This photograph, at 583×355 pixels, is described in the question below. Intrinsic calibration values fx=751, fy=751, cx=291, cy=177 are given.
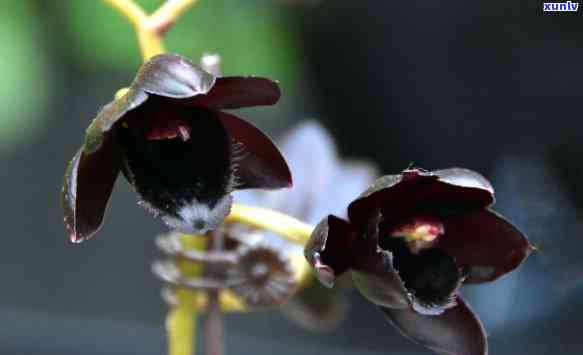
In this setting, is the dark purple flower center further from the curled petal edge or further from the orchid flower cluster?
the curled petal edge

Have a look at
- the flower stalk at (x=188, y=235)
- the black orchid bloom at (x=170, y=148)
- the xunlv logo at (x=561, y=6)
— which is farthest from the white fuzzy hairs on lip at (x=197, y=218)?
the xunlv logo at (x=561, y=6)

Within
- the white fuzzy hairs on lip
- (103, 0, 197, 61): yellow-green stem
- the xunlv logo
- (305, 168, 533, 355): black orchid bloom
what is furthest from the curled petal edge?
the xunlv logo

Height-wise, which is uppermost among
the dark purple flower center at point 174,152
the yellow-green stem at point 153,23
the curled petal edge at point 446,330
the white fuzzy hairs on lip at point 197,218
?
the yellow-green stem at point 153,23

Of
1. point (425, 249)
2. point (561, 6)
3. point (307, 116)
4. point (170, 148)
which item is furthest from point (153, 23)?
point (307, 116)

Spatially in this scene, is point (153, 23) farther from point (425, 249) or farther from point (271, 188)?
point (425, 249)

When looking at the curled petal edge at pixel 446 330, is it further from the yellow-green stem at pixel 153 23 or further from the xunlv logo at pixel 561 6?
the xunlv logo at pixel 561 6

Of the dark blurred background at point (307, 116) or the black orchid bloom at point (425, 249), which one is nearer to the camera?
the black orchid bloom at point (425, 249)

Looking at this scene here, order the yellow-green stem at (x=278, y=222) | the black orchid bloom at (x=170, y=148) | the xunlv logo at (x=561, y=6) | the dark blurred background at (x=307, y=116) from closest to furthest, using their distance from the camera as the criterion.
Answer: the black orchid bloom at (x=170, y=148)
the yellow-green stem at (x=278, y=222)
the xunlv logo at (x=561, y=6)
the dark blurred background at (x=307, y=116)

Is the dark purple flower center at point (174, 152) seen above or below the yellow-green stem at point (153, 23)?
below

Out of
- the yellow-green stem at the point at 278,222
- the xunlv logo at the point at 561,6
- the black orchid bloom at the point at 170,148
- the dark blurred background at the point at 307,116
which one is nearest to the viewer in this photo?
the black orchid bloom at the point at 170,148
